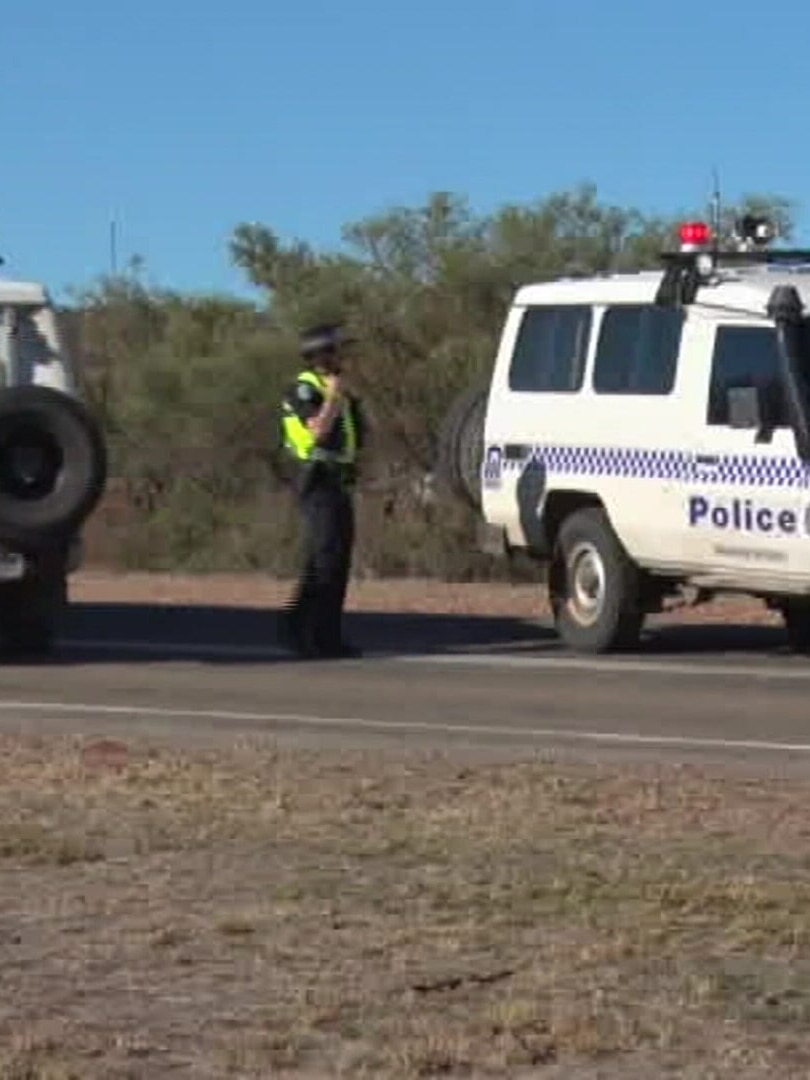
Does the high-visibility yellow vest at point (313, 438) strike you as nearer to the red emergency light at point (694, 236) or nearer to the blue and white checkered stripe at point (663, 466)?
the blue and white checkered stripe at point (663, 466)

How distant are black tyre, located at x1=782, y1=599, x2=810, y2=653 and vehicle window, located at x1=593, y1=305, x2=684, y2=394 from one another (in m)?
1.72

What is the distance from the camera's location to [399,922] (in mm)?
7770

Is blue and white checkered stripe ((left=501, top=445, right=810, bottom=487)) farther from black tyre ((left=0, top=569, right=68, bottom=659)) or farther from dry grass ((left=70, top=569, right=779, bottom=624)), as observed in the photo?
black tyre ((left=0, top=569, right=68, bottom=659))

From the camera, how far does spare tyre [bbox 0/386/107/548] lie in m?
15.3

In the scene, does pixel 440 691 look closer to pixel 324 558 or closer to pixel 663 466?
pixel 324 558

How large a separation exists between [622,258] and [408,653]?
1645cm

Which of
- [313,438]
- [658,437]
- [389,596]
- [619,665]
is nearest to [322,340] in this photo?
[313,438]

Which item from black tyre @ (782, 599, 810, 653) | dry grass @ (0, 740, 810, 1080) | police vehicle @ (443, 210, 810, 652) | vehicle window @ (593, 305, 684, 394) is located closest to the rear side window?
police vehicle @ (443, 210, 810, 652)

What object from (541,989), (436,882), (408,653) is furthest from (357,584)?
(541,989)

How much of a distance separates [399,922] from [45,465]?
810 cm

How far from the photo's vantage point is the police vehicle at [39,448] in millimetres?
15312

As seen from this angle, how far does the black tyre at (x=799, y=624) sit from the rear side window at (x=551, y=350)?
1.89 metres

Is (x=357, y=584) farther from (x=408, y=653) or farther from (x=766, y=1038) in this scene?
(x=766, y=1038)

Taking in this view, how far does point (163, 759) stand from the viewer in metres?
11.2
